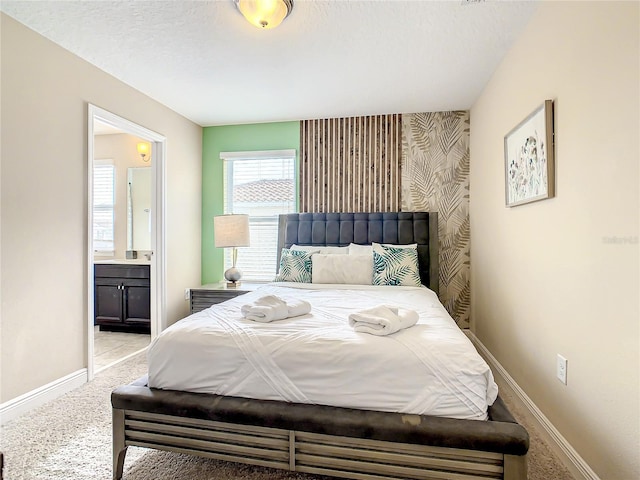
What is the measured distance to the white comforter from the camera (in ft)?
4.80

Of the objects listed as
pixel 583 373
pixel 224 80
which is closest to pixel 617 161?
pixel 583 373

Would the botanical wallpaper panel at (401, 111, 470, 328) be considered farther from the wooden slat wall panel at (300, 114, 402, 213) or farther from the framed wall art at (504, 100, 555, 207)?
the framed wall art at (504, 100, 555, 207)

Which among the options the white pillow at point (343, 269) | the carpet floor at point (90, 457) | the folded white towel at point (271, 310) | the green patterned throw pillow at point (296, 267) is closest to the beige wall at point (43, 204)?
the carpet floor at point (90, 457)

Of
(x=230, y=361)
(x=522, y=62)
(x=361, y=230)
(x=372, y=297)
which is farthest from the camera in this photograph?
(x=361, y=230)

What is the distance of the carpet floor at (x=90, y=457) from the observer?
1693 millimetres

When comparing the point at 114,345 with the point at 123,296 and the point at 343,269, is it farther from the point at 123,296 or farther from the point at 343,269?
the point at 343,269

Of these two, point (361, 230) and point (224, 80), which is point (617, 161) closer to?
point (361, 230)

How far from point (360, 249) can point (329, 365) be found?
7.10 ft

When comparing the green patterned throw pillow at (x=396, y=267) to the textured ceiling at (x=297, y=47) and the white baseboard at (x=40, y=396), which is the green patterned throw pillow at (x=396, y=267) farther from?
the white baseboard at (x=40, y=396)

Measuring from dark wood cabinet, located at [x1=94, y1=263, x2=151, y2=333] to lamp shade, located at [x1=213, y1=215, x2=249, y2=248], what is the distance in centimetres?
97

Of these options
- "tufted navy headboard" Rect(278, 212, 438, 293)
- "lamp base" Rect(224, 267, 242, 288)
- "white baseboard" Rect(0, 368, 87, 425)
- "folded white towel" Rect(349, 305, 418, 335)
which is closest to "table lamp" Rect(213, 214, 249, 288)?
"lamp base" Rect(224, 267, 242, 288)

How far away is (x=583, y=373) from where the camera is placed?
Result: 1.65 metres

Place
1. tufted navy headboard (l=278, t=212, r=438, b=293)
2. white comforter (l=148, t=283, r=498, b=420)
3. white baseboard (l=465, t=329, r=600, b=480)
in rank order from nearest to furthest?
white comforter (l=148, t=283, r=498, b=420) → white baseboard (l=465, t=329, r=600, b=480) → tufted navy headboard (l=278, t=212, r=438, b=293)

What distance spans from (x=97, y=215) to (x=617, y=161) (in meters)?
5.37
